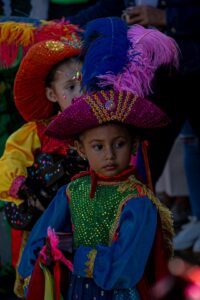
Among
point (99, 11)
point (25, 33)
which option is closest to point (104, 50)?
point (25, 33)

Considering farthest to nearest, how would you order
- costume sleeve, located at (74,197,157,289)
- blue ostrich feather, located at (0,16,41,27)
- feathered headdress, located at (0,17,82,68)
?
blue ostrich feather, located at (0,16,41,27) < feathered headdress, located at (0,17,82,68) < costume sleeve, located at (74,197,157,289)

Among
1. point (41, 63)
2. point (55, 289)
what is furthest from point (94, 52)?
point (55, 289)

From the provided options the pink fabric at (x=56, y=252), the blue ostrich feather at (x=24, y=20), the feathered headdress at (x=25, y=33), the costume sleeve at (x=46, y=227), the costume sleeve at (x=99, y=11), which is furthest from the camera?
the costume sleeve at (x=99, y=11)

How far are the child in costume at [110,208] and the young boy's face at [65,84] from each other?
55 cm

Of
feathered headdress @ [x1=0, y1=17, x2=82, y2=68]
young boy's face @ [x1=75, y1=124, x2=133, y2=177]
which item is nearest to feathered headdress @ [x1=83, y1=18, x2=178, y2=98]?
young boy's face @ [x1=75, y1=124, x2=133, y2=177]

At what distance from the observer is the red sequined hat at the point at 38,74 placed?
306 centimetres

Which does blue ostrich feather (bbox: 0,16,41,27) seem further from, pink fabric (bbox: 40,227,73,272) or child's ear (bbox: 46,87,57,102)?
pink fabric (bbox: 40,227,73,272)

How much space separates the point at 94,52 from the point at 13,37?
1.19 metres

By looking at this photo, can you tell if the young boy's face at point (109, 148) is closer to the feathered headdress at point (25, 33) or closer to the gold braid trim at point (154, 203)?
the gold braid trim at point (154, 203)

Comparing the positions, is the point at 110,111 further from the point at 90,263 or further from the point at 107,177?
the point at 90,263

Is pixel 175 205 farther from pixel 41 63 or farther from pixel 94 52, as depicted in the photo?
pixel 94 52

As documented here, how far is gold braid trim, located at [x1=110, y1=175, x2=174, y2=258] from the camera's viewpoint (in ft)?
7.66

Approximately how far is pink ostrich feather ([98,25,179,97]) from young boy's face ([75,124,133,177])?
0.53ft

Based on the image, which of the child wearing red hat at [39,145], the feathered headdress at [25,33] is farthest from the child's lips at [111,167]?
the feathered headdress at [25,33]
